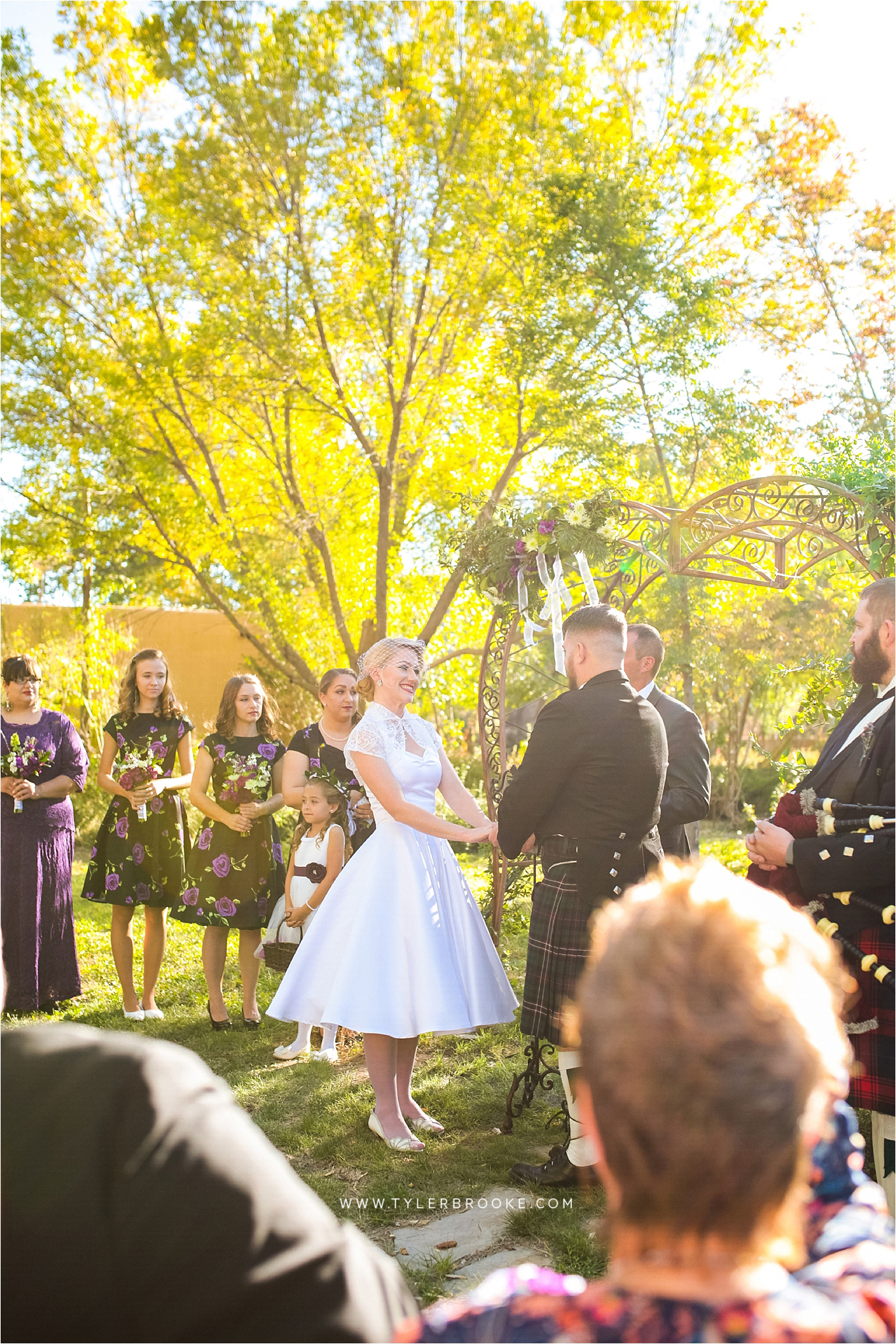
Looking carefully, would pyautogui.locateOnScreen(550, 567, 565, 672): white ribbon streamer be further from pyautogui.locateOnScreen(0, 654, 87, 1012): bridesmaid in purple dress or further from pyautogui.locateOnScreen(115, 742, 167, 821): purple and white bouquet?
pyautogui.locateOnScreen(0, 654, 87, 1012): bridesmaid in purple dress

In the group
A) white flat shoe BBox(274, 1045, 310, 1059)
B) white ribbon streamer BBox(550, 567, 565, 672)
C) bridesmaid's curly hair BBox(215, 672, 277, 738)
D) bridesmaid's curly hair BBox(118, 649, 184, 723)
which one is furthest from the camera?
bridesmaid's curly hair BBox(118, 649, 184, 723)

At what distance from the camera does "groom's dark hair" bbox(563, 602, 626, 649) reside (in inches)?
146

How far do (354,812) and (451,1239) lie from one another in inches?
99.3

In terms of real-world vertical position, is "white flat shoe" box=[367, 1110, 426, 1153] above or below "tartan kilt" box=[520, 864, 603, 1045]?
below

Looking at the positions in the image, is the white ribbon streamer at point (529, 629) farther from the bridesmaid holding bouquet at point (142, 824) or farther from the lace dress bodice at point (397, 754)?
the bridesmaid holding bouquet at point (142, 824)

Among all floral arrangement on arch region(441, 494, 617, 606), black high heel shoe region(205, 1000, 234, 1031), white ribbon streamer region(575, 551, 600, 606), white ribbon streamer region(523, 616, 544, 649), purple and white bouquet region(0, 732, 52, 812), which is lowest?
black high heel shoe region(205, 1000, 234, 1031)

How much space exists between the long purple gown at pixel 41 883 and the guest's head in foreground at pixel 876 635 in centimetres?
451

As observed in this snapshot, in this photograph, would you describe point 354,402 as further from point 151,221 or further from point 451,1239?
point 451,1239

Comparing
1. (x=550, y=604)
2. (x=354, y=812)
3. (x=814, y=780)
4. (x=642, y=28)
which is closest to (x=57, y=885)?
(x=354, y=812)

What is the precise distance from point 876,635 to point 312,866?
322cm

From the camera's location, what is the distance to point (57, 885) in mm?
5992

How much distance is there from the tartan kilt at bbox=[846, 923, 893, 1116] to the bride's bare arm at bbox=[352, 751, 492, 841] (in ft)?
5.13

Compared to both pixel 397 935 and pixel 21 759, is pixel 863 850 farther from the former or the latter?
pixel 21 759

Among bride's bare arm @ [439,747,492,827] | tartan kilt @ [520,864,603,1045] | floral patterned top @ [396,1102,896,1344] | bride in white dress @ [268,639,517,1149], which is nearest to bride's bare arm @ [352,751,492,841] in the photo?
bride in white dress @ [268,639,517,1149]
